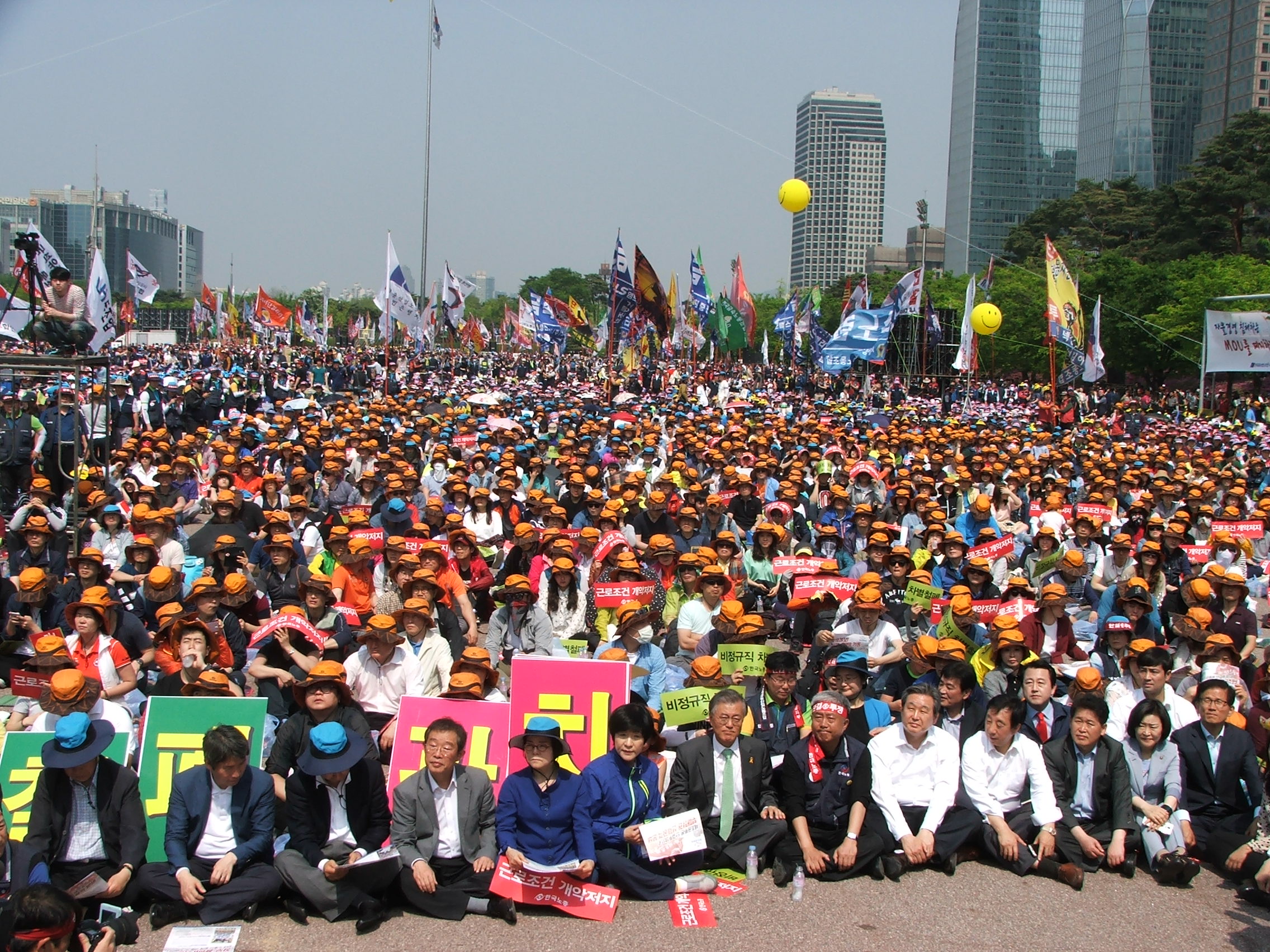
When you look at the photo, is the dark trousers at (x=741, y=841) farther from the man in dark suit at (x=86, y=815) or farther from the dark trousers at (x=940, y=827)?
the man in dark suit at (x=86, y=815)

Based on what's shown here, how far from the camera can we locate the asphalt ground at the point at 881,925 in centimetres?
571

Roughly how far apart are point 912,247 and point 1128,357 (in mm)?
115146

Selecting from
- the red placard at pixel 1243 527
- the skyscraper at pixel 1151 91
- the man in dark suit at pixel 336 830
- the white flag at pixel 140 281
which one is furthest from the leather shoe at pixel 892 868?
the skyscraper at pixel 1151 91

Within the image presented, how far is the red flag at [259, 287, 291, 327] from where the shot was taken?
1923 inches

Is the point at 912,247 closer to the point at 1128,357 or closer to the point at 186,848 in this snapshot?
the point at 1128,357

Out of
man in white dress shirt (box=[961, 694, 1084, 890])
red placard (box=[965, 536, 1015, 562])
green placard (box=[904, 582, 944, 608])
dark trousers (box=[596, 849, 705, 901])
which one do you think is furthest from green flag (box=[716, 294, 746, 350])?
dark trousers (box=[596, 849, 705, 901])

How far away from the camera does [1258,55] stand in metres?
115

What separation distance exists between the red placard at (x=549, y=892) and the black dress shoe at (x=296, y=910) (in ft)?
3.09

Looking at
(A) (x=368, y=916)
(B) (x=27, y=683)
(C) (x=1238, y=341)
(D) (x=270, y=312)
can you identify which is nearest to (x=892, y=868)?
(A) (x=368, y=916)

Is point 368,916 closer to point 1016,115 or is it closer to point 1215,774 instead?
point 1215,774

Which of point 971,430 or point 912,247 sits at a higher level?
point 912,247

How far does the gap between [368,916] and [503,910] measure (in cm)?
68

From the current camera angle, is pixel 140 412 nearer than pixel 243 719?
No

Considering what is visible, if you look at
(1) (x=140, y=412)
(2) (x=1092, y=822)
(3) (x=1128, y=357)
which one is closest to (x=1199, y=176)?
(3) (x=1128, y=357)
